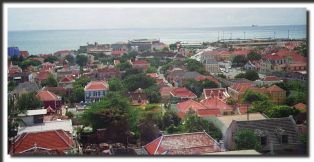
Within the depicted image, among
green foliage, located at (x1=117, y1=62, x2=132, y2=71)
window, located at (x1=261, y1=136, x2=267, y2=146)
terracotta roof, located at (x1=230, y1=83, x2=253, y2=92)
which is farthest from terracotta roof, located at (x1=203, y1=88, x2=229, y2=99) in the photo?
green foliage, located at (x1=117, y1=62, x2=132, y2=71)

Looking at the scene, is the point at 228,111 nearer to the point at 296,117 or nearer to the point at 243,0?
the point at 296,117

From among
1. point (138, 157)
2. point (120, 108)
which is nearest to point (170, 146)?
point (138, 157)

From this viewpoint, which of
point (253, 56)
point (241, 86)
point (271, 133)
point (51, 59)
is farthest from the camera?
point (51, 59)

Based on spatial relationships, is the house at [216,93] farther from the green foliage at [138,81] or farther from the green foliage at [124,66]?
the green foliage at [124,66]

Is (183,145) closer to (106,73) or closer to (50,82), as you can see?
(106,73)

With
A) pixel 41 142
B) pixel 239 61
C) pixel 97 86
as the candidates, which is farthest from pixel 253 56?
pixel 41 142

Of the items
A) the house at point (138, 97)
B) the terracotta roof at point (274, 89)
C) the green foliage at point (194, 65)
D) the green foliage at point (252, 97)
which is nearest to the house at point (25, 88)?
the house at point (138, 97)

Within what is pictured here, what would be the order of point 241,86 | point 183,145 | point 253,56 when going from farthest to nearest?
point 253,56
point 241,86
point 183,145
